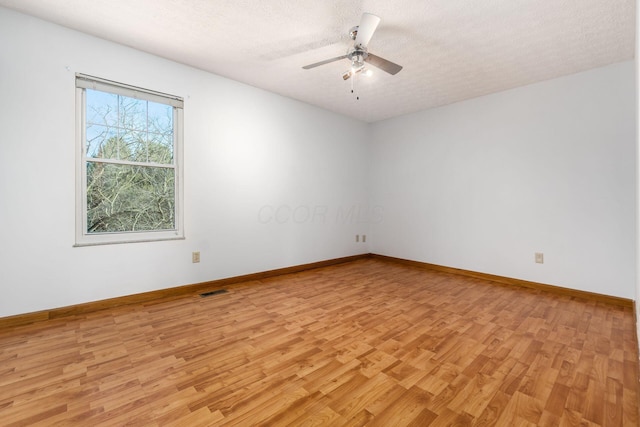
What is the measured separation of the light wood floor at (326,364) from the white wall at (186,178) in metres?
0.43

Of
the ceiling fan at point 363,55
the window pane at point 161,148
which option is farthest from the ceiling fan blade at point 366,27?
the window pane at point 161,148

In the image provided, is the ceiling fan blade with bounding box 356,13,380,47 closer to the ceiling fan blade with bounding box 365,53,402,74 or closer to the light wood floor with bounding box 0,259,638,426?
the ceiling fan blade with bounding box 365,53,402,74

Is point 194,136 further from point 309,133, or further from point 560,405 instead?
point 560,405

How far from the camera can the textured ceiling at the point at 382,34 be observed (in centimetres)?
219

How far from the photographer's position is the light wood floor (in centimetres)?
140

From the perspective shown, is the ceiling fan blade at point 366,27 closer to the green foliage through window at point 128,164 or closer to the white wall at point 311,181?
the white wall at point 311,181

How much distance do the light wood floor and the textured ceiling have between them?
2.57m

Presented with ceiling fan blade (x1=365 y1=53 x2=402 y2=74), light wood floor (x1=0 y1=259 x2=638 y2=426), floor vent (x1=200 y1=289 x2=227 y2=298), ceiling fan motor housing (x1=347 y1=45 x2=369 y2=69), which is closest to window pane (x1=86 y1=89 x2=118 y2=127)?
light wood floor (x1=0 y1=259 x2=638 y2=426)

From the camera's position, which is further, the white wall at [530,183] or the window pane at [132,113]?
the white wall at [530,183]

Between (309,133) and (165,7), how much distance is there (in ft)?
8.31

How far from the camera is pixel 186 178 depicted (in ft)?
10.6

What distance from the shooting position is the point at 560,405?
146 cm

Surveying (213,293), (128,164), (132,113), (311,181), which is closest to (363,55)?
(311,181)

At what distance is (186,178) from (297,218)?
1708mm
